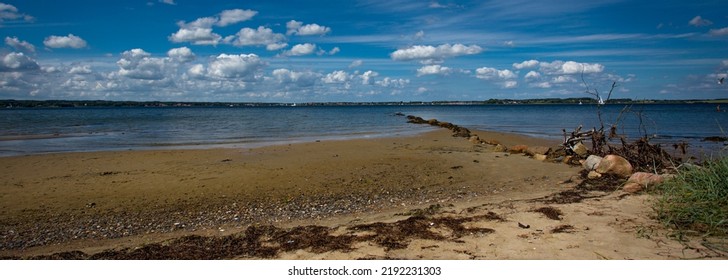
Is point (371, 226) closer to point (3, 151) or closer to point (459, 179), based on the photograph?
point (459, 179)

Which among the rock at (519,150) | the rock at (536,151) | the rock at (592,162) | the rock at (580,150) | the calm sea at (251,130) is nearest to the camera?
the rock at (592,162)

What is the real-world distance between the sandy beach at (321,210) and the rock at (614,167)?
0.55 metres

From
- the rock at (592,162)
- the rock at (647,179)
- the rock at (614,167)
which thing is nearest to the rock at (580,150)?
the rock at (592,162)

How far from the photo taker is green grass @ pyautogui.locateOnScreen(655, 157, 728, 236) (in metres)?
4.93

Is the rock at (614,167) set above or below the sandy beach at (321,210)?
above

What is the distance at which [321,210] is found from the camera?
801cm

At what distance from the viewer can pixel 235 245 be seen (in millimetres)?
5336

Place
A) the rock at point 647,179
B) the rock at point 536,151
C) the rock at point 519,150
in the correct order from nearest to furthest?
the rock at point 647,179 < the rock at point 536,151 < the rock at point 519,150

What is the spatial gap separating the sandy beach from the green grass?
0.88 feet

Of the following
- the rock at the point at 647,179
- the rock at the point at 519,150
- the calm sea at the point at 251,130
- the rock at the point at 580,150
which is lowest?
the calm sea at the point at 251,130

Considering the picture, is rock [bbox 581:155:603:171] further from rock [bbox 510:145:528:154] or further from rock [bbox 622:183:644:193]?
rock [bbox 510:145:528:154]

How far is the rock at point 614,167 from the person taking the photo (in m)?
9.98

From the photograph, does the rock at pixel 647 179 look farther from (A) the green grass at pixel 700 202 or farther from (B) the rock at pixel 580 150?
(B) the rock at pixel 580 150

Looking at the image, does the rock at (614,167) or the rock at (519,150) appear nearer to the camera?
the rock at (614,167)
